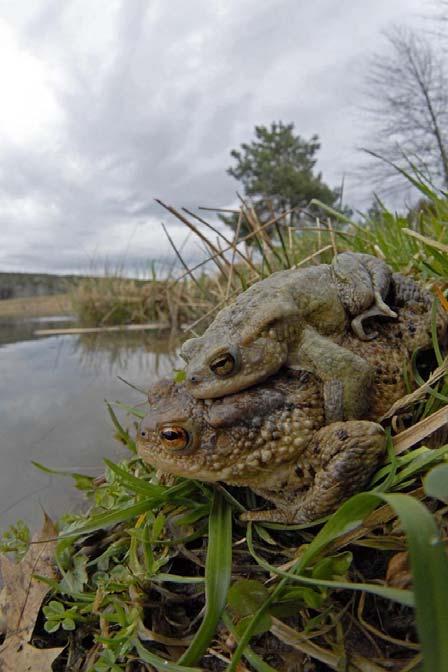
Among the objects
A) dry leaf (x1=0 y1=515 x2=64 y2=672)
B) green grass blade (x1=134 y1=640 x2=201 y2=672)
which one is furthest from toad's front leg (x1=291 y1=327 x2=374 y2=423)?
dry leaf (x1=0 y1=515 x2=64 y2=672)

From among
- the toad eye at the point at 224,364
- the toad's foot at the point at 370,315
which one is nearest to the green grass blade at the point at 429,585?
the toad eye at the point at 224,364

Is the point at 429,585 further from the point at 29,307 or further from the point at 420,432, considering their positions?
the point at 29,307

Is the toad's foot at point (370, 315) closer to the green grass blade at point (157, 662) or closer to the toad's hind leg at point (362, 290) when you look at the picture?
the toad's hind leg at point (362, 290)

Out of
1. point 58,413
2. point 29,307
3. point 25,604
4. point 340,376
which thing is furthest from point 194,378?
point 29,307

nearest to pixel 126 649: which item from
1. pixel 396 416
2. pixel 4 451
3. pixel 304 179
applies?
pixel 396 416

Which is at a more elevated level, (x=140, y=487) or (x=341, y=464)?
(x=341, y=464)

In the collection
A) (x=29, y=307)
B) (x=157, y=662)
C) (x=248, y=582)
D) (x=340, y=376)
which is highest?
(x=29, y=307)

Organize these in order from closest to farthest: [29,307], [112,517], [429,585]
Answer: [429,585] → [112,517] → [29,307]

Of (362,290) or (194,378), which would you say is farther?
(362,290)
